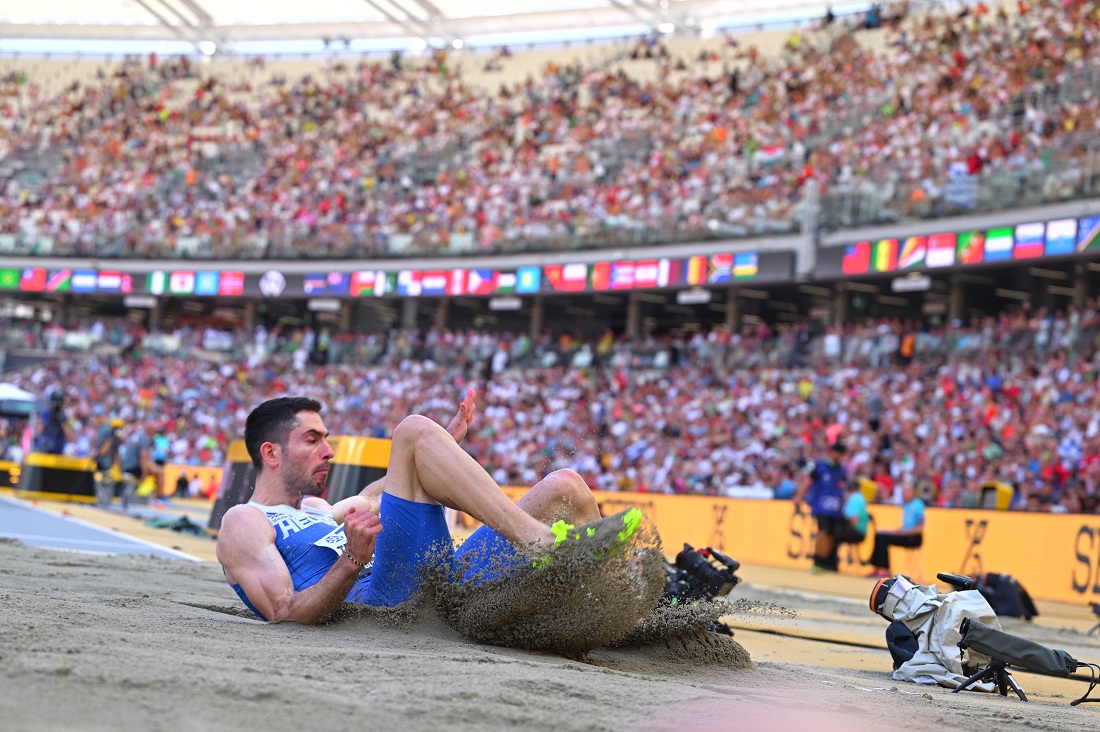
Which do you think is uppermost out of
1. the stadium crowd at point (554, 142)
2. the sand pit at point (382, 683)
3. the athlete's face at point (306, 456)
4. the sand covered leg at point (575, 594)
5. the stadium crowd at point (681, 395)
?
the stadium crowd at point (554, 142)

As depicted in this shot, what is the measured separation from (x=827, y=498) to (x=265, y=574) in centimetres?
1250

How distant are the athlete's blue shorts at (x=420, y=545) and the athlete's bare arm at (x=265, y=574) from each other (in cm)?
19

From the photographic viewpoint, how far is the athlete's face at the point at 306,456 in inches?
196

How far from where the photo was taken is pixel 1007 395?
20203mm

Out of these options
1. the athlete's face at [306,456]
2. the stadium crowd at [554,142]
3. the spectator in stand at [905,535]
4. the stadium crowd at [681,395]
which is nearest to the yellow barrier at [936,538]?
the spectator in stand at [905,535]

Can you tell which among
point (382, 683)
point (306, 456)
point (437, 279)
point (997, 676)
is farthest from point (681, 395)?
point (382, 683)

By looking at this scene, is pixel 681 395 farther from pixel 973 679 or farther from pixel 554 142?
pixel 973 679

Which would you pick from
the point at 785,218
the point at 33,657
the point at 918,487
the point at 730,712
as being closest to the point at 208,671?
the point at 33,657

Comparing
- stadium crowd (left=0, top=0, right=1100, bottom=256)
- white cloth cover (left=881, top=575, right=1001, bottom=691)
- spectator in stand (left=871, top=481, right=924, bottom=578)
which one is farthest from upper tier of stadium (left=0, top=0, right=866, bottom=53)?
white cloth cover (left=881, top=575, right=1001, bottom=691)

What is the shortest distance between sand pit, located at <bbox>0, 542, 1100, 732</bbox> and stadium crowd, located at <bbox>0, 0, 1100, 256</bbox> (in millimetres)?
17604

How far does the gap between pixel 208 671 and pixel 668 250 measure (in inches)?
996

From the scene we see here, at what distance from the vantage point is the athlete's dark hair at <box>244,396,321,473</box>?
197 inches

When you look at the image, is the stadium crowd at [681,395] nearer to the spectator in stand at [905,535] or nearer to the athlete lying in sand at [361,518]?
the spectator in stand at [905,535]

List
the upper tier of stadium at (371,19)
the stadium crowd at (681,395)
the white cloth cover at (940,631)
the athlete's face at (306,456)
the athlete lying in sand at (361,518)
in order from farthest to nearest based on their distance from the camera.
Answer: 1. the upper tier of stadium at (371,19)
2. the stadium crowd at (681,395)
3. the white cloth cover at (940,631)
4. the athlete's face at (306,456)
5. the athlete lying in sand at (361,518)
